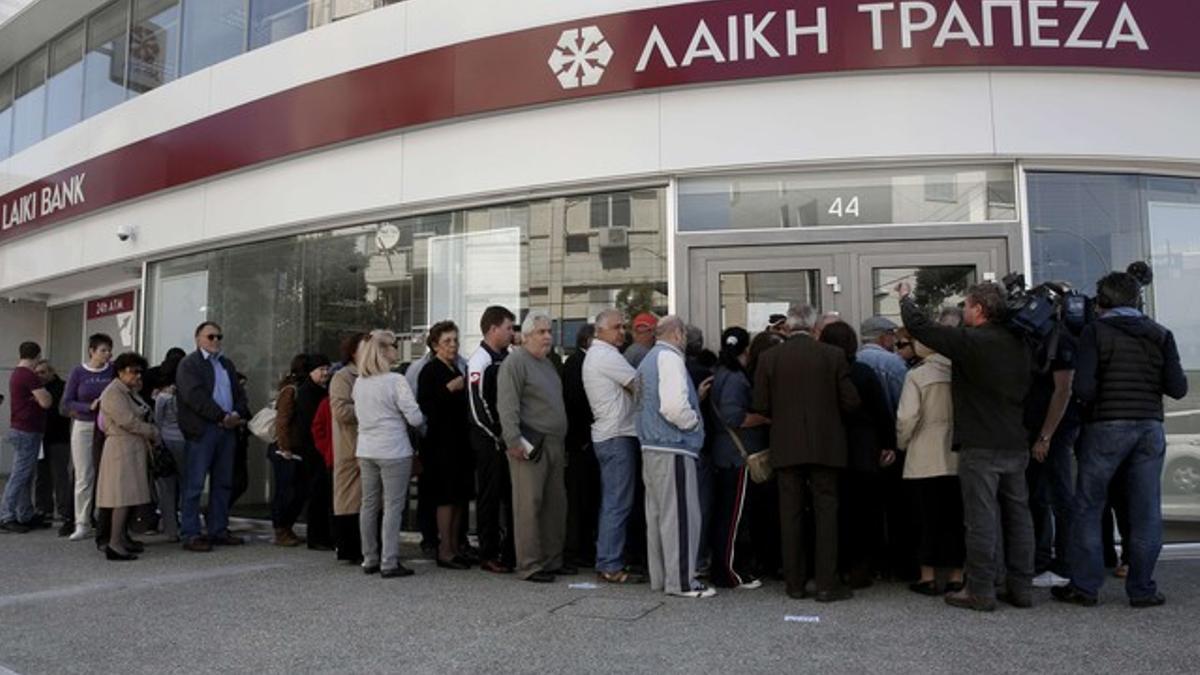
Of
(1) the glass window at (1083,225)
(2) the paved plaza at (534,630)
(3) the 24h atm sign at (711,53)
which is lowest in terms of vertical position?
(2) the paved plaza at (534,630)

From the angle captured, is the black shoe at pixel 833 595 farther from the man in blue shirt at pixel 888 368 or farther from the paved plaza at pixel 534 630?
the man in blue shirt at pixel 888 368

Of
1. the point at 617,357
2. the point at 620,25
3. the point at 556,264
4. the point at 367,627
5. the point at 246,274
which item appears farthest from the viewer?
the point at 246,274

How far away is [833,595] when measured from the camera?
5.08m

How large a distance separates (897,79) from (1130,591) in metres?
3.98

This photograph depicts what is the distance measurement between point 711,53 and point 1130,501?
171 inches

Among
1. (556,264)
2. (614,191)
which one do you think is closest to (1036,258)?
(614,191)

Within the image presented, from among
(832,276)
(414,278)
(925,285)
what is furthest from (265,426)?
(925,285)

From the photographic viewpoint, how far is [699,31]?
23.1 feet

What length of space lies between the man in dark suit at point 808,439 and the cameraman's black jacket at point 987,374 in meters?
0.56

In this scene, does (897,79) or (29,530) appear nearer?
(897,79)

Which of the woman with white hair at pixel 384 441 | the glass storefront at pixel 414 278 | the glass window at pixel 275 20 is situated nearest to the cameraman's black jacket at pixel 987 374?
the glass storefront at pixel 414 278

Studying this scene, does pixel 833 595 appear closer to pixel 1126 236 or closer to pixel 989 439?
pixel 989 439

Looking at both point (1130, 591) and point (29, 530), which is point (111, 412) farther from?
point (1130, 591)

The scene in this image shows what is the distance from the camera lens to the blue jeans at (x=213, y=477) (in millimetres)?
7348
